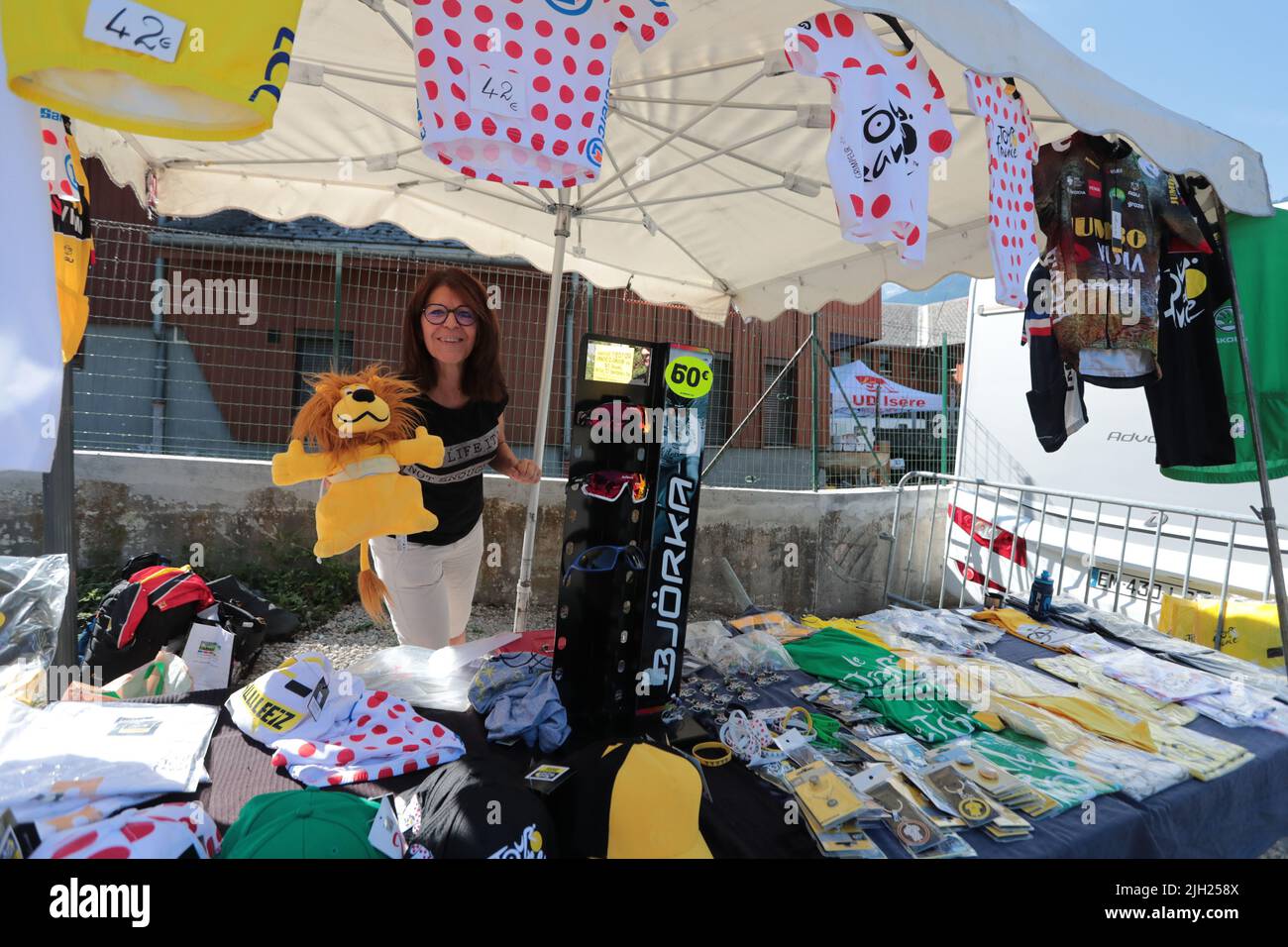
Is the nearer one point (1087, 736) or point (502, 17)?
point (502, 17)

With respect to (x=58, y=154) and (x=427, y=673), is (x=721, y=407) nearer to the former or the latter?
(x=427, y=673)

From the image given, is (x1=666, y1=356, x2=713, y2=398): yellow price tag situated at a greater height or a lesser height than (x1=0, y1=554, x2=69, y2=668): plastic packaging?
greater

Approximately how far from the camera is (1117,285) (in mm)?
2922

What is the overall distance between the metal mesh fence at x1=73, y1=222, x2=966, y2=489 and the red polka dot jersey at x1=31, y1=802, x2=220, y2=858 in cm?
Result: 244

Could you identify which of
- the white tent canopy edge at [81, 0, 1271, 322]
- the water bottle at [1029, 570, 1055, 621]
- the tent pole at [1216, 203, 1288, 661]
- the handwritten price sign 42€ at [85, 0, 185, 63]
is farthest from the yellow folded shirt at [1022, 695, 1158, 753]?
the handwritten price sign 42€ at [85, 0, 185, 63]

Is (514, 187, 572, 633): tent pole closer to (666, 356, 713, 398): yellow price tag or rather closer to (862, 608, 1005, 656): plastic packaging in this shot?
(666, 356, 713, 398): yellow price tag

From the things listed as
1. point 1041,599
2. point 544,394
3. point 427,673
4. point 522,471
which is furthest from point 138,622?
point 1041,599

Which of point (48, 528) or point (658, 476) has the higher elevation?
point (658, 476)

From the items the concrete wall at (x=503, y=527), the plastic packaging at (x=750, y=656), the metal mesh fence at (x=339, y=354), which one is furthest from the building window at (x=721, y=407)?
the plastic packaging at (x=750, y=656)

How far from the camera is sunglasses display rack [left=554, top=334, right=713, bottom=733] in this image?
89.4 inches
